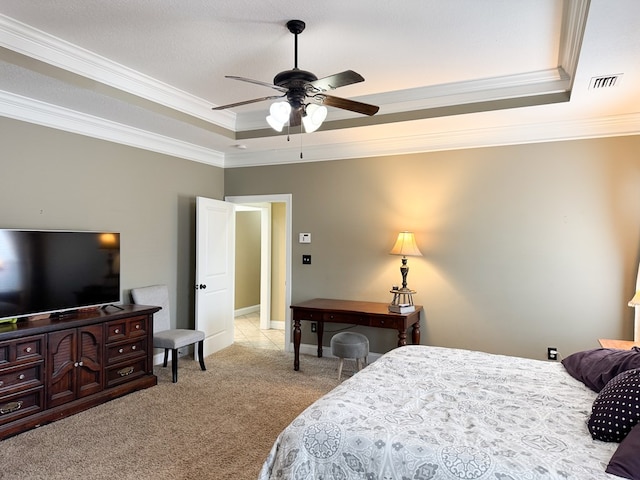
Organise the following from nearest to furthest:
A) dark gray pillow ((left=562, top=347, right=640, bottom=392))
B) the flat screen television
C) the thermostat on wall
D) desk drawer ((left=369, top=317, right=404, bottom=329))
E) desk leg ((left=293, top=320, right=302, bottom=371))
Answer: dark gray pillow ((left=562, top=347, right=640, bottom=392))
the flat screen television
desk drawer ((left=369, top=317, right=404, bottom=329))
desk leg ((left=293, top=320, right=302, bottom=371))
the thermostat on wall

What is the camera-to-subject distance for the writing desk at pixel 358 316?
401 cm

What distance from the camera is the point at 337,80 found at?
7.90ft

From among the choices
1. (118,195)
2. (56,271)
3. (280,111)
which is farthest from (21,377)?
(280,111)

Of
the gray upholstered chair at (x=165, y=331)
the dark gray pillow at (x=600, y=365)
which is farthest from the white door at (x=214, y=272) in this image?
the dark gray pillow at (x=600, y=365)

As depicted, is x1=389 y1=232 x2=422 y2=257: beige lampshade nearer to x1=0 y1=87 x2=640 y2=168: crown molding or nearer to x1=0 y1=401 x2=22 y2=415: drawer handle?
x1=0 y1=87 x2=640 y2=168: crown molding

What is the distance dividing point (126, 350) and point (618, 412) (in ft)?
12.3

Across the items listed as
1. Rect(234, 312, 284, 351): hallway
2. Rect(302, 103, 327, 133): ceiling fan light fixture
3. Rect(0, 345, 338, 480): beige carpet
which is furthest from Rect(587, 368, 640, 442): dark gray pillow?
Rect(234, 312, 284, 351): hallway

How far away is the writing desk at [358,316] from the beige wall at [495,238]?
0.75ft

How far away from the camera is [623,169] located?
3688 millimetres

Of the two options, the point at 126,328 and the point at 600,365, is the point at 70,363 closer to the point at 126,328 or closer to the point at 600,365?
the point at 126,328

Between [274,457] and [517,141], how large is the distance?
12.3 ft

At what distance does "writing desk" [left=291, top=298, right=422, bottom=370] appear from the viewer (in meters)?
4.01

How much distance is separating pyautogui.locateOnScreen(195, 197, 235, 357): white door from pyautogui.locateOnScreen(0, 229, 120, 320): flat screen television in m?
1.12

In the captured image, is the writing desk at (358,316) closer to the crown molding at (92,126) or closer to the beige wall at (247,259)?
the crown molding at (92,126)
